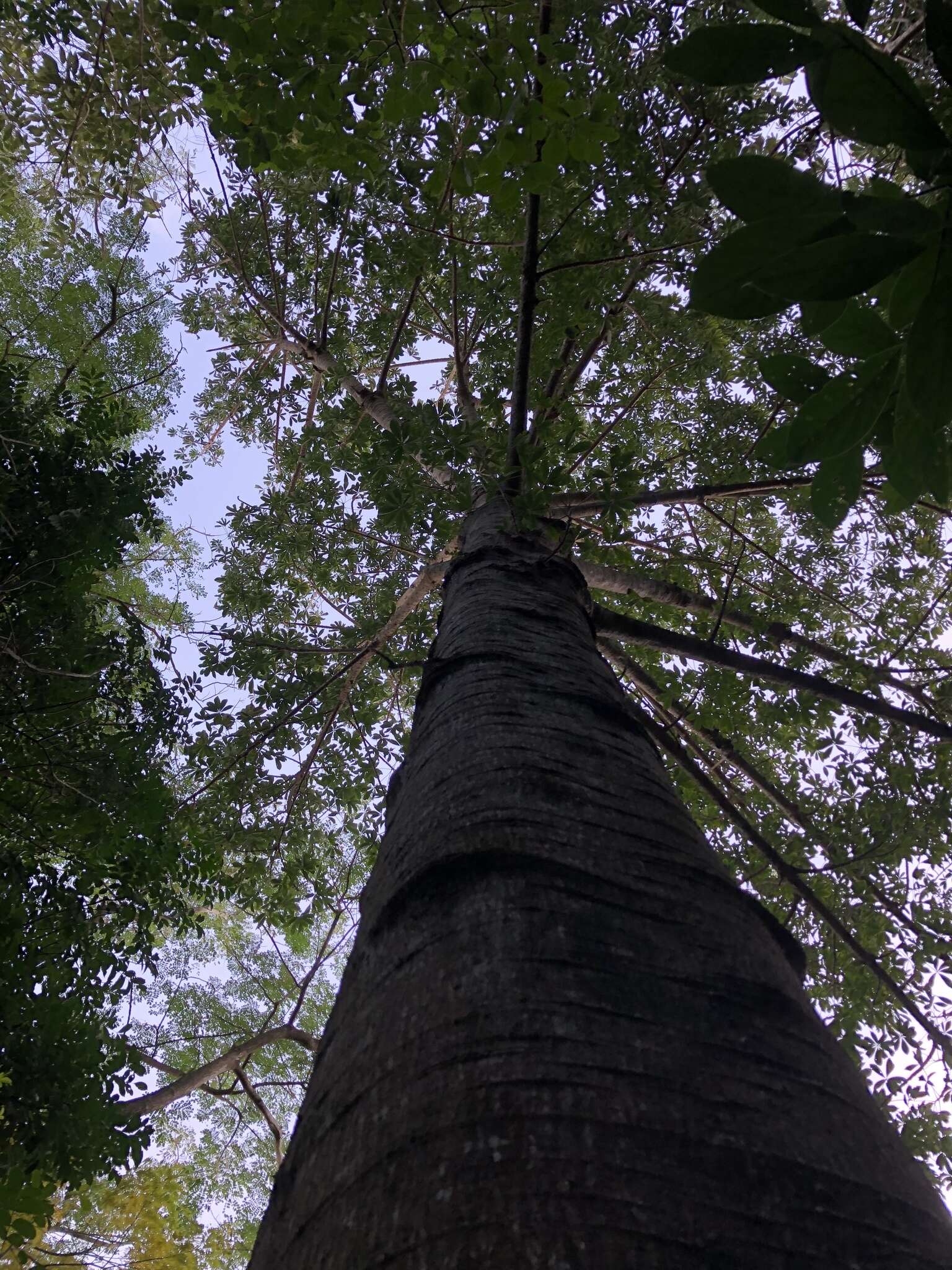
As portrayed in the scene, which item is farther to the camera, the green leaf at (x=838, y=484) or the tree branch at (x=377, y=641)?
the tree branch at (x=377, y=641)

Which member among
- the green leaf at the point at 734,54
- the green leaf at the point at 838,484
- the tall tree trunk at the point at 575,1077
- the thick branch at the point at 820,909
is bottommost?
the tall tree trunk at the point at 575,1077

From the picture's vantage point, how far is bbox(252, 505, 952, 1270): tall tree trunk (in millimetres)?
513

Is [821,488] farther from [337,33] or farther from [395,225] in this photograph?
[395,225]

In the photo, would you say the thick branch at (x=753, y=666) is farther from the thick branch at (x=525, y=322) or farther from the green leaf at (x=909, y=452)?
the green leaf at (x=909, y=452)

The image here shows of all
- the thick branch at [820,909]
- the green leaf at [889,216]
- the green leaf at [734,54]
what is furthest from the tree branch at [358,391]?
the green leaf at [889,216]

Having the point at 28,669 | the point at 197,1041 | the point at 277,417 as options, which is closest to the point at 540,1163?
the point at 28,669

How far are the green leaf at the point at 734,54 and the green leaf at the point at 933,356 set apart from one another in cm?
26

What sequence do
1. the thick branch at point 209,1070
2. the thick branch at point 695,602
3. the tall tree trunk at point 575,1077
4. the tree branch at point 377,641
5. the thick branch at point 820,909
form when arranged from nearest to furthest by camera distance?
the tall tree trunk at point 575,1077 < the thick branch at point 820,909 < the thick branch at point 209,1070 < the thick branch at point 695,602 < the tree branch at point 377,641

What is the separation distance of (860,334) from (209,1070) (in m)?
4.44

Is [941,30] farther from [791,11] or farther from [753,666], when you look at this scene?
[753,666]

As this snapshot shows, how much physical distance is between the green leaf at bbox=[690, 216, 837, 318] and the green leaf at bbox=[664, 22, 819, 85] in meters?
0.16

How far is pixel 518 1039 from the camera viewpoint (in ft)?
2.14

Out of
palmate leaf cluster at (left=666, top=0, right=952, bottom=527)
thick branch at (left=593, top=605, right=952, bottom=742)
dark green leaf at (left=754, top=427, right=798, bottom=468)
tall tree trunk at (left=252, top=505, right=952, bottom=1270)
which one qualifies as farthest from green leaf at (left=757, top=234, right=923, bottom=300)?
thick branch at (left=593, top=605, right=952, bottom=742)

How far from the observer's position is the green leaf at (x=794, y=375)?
1.00 meters
